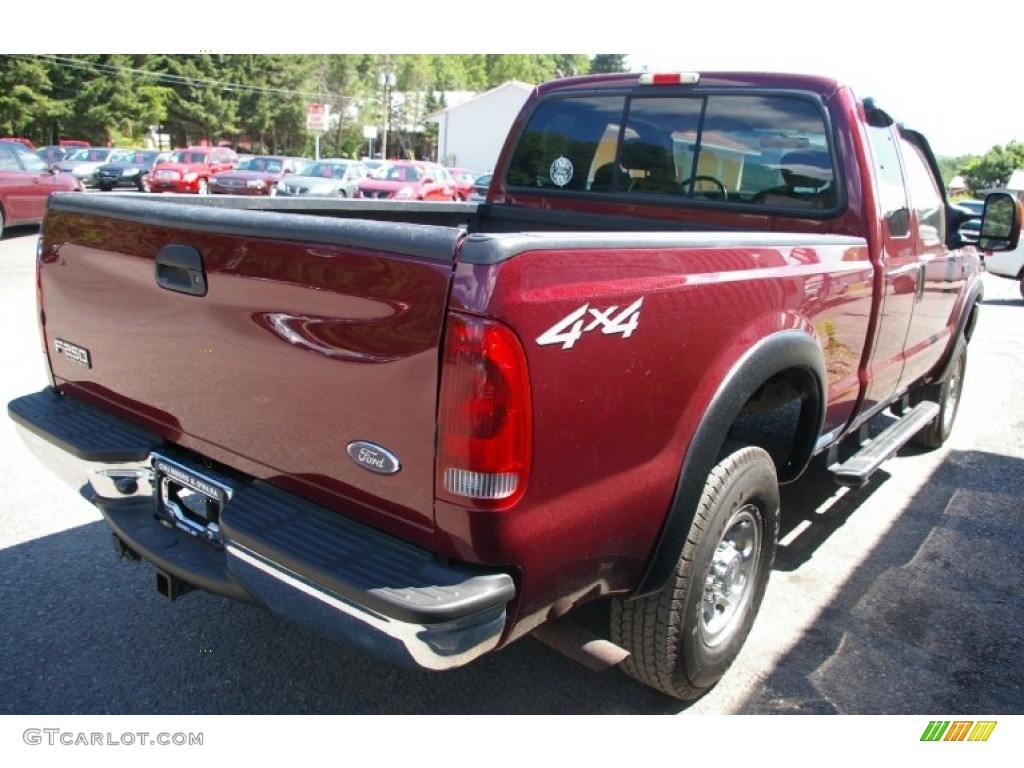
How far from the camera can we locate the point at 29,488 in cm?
405

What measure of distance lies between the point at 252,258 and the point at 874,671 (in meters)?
2.68

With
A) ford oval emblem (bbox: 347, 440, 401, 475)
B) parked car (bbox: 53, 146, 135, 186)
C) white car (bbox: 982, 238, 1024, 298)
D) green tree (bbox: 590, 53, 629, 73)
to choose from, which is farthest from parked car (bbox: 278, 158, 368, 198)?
green tree (bbox: 590, 53, 629, 73)

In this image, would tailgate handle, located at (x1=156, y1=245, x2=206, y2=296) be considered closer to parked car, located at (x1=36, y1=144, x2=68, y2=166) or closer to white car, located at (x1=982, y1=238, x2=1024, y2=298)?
white car, located at (x1=982, y1=238, x2=1024, y2=298)

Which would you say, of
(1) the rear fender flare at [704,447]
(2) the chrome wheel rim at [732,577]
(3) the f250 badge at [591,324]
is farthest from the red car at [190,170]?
(3) the f250 badge at [591,324]

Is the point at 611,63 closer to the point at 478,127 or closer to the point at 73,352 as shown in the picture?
the point at 478,127

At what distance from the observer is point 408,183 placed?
22.0 meters

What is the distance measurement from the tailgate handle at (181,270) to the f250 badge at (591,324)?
107cm

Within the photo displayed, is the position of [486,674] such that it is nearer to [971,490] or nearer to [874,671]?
[874,671]

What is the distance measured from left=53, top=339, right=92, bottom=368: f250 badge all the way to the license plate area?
21.9 inches

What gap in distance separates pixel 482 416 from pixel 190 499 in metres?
1.25

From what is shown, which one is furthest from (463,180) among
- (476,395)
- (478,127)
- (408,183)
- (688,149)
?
(476,395)

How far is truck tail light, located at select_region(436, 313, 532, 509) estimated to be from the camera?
67.3 inches

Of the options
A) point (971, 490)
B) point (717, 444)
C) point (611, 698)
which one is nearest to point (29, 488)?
point (611, 698)

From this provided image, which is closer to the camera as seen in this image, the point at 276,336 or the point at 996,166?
the point at 276,336
